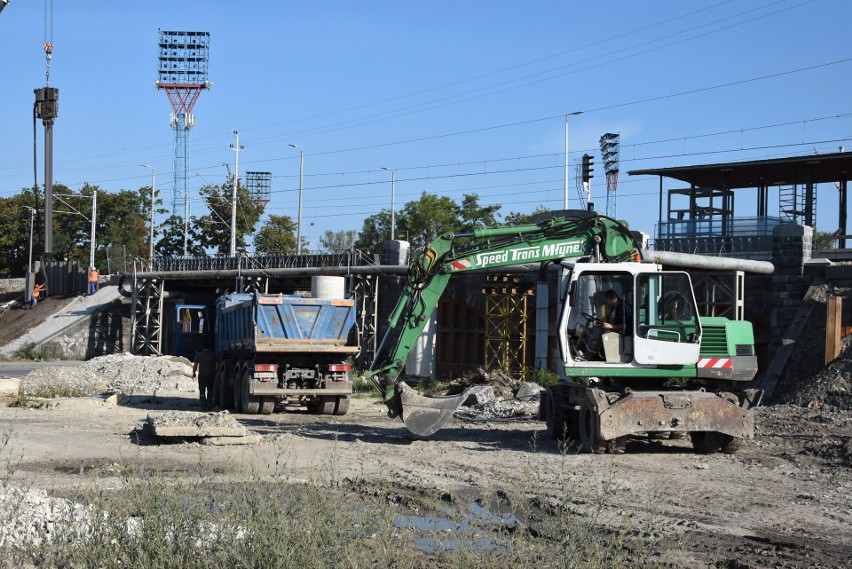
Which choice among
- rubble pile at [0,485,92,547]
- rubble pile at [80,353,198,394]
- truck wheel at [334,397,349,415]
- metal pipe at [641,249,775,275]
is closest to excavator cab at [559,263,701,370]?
truck wheel at [334,397,349,415]

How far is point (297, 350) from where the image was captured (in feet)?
67.9

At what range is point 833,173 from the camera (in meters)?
36.5

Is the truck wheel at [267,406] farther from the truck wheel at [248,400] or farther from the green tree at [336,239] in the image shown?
the green tree at [336,239]

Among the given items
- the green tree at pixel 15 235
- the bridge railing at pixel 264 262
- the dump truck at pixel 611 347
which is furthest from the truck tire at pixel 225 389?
the green tree at pixel 15 235

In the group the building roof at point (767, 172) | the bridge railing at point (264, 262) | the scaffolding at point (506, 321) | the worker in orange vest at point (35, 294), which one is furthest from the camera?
the worker in orange vest at point (35, 294)

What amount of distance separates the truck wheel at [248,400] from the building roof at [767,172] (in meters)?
21.1

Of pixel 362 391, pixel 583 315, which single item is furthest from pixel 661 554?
pixel 362 391

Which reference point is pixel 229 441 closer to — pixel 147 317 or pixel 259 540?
pixel 259 540

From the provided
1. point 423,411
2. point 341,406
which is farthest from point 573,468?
point 341,406

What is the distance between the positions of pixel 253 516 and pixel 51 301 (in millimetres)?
62075

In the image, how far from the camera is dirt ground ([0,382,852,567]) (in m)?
9.45

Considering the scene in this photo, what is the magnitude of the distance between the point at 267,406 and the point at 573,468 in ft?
32.4

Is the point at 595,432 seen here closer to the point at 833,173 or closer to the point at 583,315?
the point at 583,315

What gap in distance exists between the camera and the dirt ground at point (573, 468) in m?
9.45
